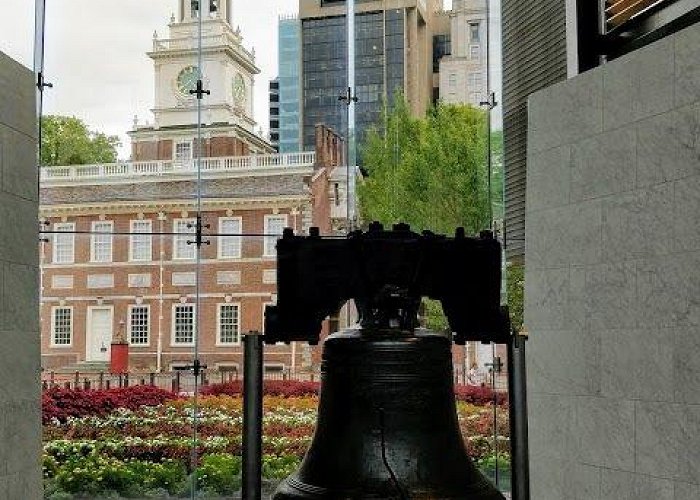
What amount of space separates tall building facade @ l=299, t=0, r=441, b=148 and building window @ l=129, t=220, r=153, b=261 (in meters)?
0.95

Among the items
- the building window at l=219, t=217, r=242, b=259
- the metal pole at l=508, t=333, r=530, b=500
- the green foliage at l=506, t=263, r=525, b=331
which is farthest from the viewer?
the building window at l=219, t=217, r=242, b=259

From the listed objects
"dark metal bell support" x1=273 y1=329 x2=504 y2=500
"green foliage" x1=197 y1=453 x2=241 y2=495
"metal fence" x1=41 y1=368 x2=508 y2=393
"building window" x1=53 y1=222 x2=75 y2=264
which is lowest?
"green foliage" x1=197 y1=453 x2=241 y2=495

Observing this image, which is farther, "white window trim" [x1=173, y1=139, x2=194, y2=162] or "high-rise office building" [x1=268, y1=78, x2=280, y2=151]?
"high-rise office building" [x1=268, y1=78, x2=280, y2=151]

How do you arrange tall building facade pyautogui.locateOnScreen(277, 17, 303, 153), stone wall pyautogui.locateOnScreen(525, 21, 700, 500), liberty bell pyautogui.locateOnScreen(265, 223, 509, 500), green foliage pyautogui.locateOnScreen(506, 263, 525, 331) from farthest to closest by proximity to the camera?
tall building facade pyautogui.locateOnScreen(277, 17, 303, 153) < green foliage pyautogui.locateOnScreen(506, 263, 525, 331) < stone wall pyautogui.locateOnScreen(525, 21, 700, 500) < liberty bell pyautogui.locateOnScreen(265, 223, 509, 500)

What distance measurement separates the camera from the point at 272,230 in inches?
219

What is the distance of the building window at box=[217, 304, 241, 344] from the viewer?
216 inches

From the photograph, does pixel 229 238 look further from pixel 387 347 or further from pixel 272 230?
pixel 387 347

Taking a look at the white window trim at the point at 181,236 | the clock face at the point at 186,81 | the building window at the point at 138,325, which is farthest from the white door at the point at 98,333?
the clock face at the point at 186,81

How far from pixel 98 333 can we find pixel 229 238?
86 cm

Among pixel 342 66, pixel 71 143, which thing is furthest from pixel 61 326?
pixel 342 66

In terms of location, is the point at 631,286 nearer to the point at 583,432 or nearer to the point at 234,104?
the point at 583,432

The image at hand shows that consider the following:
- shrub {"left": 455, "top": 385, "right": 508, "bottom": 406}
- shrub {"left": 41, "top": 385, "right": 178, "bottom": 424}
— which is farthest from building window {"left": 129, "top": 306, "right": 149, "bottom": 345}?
shrub {"left": 455, "top": 385, "right": 508, "bottom": 406}

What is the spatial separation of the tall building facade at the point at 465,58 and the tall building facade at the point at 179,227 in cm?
75

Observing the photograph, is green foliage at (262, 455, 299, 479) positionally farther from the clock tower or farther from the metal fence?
the clock tower
